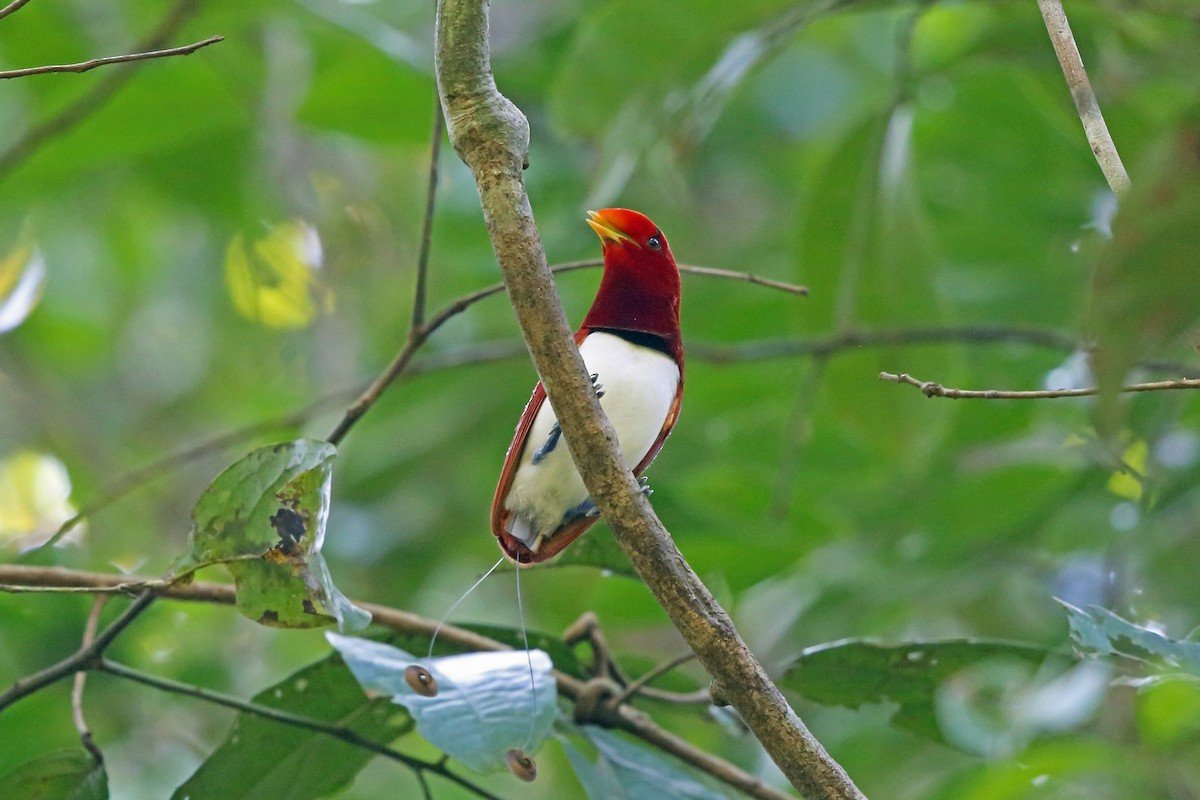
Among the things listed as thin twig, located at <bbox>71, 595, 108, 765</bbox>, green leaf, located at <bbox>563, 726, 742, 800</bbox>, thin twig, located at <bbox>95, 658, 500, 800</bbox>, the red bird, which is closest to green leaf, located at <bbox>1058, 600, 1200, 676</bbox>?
green leaf, located at <bbox>563, 726, 742, 800</bbox>

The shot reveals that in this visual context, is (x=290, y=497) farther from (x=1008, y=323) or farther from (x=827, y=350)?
(x=1008, y=323)

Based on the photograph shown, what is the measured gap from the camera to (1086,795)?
6.35 feet

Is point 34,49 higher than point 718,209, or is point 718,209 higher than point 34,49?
point 34,49

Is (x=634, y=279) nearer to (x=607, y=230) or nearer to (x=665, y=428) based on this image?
(x=607, y=230)

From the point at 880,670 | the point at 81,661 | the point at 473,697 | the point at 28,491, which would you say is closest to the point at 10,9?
the point at 81,661

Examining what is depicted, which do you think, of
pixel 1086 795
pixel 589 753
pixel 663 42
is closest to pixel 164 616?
pixel 589 753

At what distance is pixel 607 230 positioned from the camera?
103 inches

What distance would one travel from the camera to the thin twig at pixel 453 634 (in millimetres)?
2182

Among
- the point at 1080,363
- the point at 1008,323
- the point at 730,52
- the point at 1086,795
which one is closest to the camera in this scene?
the point at 1086,795

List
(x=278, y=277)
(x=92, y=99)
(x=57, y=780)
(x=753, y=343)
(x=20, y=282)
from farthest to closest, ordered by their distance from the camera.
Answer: (x=278, y=277)
(x=20, y=282)
(x=753, y=343)
(x=92, y=99)
(x=57, y=780)

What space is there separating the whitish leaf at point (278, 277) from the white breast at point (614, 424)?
3.68 metres

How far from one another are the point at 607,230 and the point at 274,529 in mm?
1072

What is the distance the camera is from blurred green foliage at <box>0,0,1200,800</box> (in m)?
3.14

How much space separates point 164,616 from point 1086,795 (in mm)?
2282
